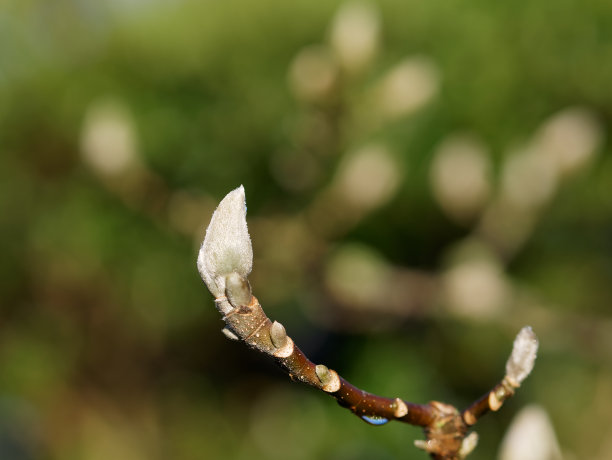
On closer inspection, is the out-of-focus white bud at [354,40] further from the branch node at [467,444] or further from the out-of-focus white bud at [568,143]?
the branch node at [467,444]

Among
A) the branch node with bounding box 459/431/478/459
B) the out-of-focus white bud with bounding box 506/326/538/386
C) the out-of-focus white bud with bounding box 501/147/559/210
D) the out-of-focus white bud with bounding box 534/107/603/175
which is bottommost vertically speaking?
the branch node with bounding box 459/431/478/459

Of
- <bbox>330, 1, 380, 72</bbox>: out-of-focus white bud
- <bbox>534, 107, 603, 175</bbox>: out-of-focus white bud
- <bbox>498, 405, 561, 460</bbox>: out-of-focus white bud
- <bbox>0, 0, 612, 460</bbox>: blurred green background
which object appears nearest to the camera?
<bbox>498, 405, 561, 460</bbox>: out-of-focus white bud

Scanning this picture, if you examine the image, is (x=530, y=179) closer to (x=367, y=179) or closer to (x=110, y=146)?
(x=367, y=179)

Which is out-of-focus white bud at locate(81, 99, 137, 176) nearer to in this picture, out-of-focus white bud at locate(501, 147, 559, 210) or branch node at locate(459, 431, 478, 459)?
out-of-focus white bud at locate(501, 147, 559, 210)

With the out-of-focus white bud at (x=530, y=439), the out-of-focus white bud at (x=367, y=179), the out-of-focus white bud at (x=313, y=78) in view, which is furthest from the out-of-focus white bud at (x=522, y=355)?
the out-of-focus white bud at (x=367, y=179)

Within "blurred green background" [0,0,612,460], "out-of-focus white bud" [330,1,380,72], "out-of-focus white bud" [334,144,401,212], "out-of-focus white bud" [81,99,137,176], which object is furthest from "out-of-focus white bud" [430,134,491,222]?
"out-of-focus white bud" [81,99,137,176]

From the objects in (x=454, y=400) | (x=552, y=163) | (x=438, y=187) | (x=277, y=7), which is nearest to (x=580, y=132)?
(x=552, y=163)
